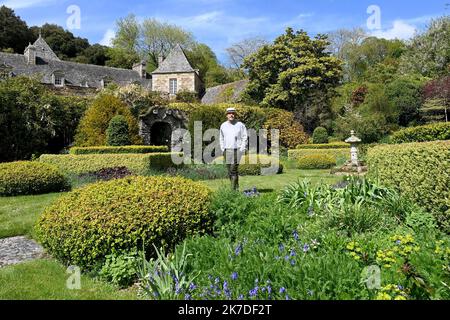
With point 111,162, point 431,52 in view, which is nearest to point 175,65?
point 431,52

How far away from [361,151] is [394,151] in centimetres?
1535

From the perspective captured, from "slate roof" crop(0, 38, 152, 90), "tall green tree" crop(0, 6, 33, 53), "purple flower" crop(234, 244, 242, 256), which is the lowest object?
"purple flower" crop(234, 244, 242, 256)

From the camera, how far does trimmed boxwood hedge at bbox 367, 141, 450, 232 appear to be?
4832 millimetres

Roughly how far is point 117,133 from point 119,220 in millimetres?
Answer: 12955

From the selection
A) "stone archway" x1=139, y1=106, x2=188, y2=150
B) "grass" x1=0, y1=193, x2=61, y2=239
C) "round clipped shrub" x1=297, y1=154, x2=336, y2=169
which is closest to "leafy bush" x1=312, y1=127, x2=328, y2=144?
"round clipped shrub" x1=297, y1=154, x2=336, y2=169

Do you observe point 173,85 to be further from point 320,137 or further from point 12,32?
point 12,32

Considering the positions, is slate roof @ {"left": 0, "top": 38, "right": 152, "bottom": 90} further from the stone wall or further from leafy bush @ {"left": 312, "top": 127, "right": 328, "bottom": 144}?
leafy bush @ {"left": 312, "top": 127, "right": 328, "bottom": 144}

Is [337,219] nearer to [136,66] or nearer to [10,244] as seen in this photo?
[10,244]

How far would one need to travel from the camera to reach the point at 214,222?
509 centimetres

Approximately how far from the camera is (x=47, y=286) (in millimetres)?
3906

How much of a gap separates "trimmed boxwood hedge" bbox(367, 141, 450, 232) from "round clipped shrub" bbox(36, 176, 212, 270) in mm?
3066

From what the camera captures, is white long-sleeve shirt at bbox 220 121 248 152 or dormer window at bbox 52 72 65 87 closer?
white long-sleeve shirt at bbox 220 121 248 152

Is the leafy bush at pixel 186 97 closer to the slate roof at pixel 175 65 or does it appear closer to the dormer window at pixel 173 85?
the dormer window at pixel 173 85
